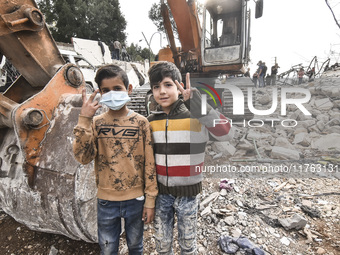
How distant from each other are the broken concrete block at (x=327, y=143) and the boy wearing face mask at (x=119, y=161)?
524 centimetres

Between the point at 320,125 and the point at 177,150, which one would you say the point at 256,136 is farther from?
the point at 177,150

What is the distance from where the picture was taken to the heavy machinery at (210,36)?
5.10 metres

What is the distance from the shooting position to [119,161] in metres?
1.46

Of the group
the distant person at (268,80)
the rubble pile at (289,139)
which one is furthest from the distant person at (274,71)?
the rubble pile at (289,139)

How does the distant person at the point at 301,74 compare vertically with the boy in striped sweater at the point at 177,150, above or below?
above

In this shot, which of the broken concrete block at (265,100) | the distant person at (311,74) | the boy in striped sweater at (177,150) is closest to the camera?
the boy in striped sweater at (177,150)

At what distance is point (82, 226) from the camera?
63.2 inches

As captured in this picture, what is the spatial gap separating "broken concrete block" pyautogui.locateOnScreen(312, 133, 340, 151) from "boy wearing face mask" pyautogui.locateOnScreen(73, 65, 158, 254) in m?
5.24

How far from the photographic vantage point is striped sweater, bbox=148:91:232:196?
1.52 meters

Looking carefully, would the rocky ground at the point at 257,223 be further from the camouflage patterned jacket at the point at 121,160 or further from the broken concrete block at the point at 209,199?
the camouflage patterned jacket at the point at 121,160

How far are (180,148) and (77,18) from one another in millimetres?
25584

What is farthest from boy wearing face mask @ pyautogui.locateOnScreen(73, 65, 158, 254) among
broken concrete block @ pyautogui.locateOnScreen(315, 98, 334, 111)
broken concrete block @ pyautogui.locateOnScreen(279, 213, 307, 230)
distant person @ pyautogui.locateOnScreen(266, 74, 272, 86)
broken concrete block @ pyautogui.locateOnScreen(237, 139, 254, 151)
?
distant person @ pyautogui.locateOnScreen(266, 74, 272, 86)

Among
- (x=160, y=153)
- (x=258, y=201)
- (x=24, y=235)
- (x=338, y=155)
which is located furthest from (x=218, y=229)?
(x=338, y=155)

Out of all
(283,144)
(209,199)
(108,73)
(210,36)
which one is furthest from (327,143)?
(108,73)
